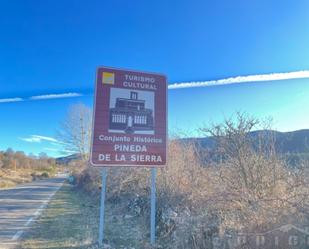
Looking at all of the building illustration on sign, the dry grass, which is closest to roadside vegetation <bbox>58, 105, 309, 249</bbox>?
the building illustration on sign

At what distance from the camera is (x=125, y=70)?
7457mm

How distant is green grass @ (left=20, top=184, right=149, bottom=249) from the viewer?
7.34 metres

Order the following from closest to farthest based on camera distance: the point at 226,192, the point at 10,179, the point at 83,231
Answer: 1. the point at 226,192
2. the point at 83,231
3. the point at 10,179

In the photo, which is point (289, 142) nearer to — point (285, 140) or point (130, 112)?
point (285, 140)

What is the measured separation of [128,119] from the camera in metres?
7.31

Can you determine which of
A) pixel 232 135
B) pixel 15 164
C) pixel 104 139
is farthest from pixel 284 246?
pixel 15 164

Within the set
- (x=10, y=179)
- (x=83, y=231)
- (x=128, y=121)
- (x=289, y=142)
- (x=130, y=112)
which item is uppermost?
(x=130, y=112)

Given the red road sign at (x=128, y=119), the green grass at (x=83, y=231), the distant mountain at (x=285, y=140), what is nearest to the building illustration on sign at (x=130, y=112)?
the red road sign at (x=128, y=119)

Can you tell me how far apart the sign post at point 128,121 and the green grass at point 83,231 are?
0.65 m

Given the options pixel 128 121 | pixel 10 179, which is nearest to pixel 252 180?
pixel 128 121

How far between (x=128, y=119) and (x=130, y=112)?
0.17 metres

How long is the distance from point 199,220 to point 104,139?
273 cm

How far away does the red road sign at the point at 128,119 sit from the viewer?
23.2ft

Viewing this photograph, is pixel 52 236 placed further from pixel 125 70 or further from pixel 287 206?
pixel 287 206
